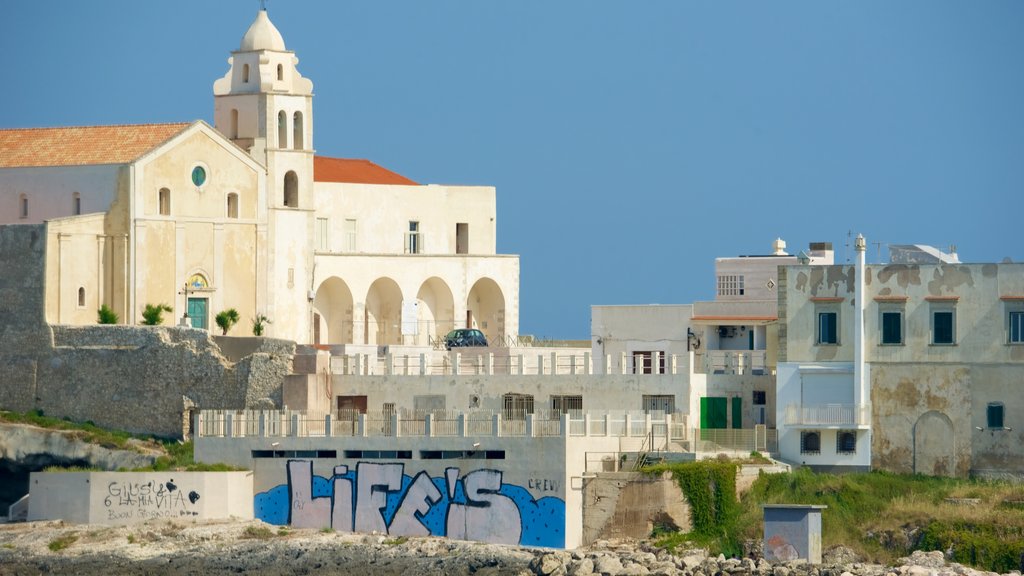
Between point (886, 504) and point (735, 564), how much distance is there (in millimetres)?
4823

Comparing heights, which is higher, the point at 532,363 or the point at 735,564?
the point at 532,363

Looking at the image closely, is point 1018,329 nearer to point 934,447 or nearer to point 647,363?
point 934,447

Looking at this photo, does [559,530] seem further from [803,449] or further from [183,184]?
[183,184]

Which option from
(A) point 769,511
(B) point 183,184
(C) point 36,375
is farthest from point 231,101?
(A) point 769,511

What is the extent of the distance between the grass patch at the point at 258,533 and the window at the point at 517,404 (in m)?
7.65

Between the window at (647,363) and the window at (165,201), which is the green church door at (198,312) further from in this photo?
the window at (647,363)

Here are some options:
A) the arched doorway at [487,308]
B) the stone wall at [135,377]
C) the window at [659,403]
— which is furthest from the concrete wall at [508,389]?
the arched doorway at [487,308]

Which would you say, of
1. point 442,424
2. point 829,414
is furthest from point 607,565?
point 829,414

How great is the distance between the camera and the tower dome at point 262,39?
276 feet

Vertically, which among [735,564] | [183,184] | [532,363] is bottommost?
[735,564]

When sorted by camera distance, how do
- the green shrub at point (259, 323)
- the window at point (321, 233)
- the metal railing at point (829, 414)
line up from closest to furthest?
the metal railing at point (829, 414), the green shrub at point (259, 323), the window at point (321, 233)

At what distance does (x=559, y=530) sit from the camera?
219ft

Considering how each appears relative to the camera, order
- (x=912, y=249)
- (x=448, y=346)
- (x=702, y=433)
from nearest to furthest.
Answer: (x=702, y=433), (x=912, y=249), (x=448, y=346)

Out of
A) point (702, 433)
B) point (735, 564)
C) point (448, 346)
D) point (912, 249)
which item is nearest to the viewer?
point (735, 564)
